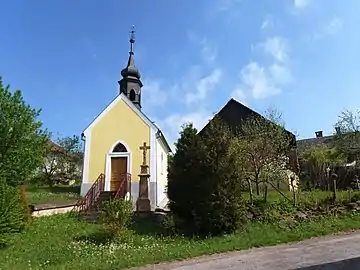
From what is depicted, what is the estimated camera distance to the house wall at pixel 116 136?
23000mm

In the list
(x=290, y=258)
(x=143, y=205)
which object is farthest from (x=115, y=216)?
(x=290, y=258)

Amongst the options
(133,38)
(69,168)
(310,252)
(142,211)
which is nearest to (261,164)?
(142,211)

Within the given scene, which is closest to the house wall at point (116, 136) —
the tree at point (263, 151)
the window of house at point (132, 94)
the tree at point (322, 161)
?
the window of house at point (132, 94)

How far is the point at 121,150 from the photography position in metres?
23.5

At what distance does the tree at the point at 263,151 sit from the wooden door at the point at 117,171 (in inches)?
334

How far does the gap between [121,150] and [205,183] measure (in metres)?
11.8

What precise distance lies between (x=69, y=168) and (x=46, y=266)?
27.2 m

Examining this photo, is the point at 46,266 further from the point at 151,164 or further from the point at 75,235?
the point at 151,164

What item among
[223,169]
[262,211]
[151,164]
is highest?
[151,164]

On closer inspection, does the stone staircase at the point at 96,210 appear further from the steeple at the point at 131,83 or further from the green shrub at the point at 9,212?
the steeple at the point at 131,83

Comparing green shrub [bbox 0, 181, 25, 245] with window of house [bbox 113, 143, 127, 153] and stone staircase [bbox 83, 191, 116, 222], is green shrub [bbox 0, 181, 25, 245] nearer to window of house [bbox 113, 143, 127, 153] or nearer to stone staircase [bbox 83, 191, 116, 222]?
stone staircase [bbox 83, 191, 116, 222]

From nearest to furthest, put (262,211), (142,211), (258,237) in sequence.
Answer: (258,237)
(262,211)
(142,211)

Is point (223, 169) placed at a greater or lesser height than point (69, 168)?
lesser

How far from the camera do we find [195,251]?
10.5m
